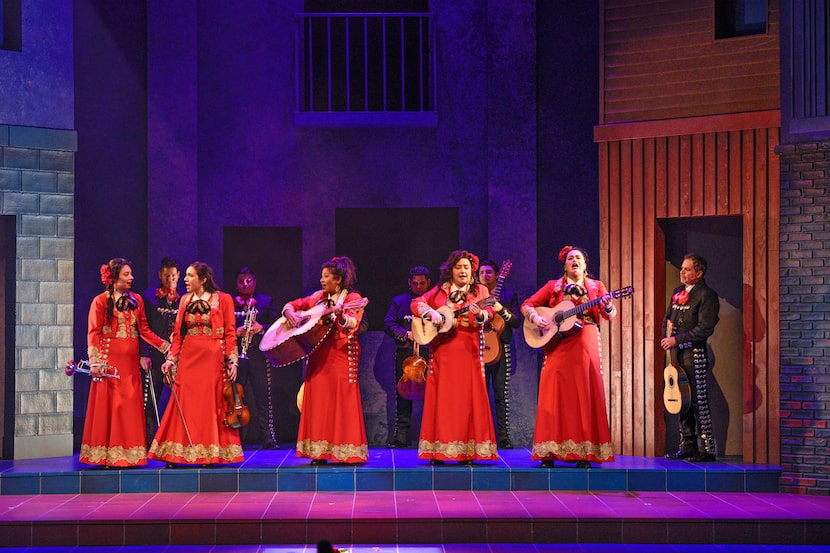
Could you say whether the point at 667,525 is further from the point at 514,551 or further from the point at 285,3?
the point at 285,3

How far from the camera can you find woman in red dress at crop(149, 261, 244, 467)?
7855 mm

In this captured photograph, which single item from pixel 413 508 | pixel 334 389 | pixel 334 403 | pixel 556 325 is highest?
pixel 556 325

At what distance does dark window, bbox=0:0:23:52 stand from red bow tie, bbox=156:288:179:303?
2457mm

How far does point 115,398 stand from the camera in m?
7.94

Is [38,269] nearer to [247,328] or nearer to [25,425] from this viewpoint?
[25,425]

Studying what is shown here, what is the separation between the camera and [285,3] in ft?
32.4

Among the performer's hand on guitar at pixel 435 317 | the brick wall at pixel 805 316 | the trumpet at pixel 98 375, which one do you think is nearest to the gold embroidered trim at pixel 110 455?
the trumpet at pixel 98 375

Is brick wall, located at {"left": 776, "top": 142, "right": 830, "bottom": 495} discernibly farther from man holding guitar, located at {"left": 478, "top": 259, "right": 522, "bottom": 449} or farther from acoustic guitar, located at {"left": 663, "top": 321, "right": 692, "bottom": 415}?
man holding guitar, located at {"left": 478, "top": 259, "right": 522, "bottom": 449}

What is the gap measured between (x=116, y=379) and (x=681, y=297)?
457 cm

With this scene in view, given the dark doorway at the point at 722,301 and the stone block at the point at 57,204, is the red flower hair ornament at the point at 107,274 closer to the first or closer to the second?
the stone block at the point at 57,204

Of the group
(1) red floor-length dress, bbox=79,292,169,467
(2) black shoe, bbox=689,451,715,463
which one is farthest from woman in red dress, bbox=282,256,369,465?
(2) black shoe, bbox=689,451,715,463

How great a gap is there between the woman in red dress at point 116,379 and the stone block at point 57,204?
4.52 ft

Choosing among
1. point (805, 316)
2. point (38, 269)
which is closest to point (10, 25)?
point (38, 269)

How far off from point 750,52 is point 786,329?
7.51ft
